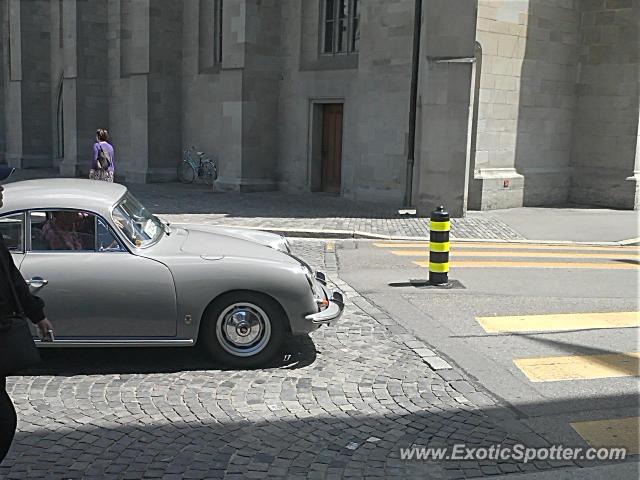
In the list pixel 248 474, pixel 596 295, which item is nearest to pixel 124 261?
pixel 248 474

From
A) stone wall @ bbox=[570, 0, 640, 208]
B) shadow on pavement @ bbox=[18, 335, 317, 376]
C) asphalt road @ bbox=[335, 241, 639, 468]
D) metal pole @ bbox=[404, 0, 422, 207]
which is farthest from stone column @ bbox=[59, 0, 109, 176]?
shadow on pavement @ bbox=[18, 335, 317, 376]

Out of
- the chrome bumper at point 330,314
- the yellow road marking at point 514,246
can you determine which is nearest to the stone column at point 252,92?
the yellow road marking at point 514,246

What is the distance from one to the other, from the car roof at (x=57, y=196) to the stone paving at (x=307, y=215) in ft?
25.4

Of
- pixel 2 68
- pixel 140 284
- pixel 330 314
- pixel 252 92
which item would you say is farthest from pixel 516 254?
pixel 2 68

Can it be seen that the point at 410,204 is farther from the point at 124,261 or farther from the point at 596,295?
the point at 124,261

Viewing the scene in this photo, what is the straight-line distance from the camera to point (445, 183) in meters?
16.3

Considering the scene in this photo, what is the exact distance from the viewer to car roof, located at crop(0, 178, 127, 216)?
579cm

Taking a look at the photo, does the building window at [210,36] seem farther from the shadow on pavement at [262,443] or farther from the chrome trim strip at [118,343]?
the shadow on pavement at [262,443]

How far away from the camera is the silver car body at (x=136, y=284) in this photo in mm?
5617

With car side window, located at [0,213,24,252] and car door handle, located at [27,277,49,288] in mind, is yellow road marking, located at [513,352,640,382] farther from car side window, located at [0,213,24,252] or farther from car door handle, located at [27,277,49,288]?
car side window, located at [0,213,24,252]

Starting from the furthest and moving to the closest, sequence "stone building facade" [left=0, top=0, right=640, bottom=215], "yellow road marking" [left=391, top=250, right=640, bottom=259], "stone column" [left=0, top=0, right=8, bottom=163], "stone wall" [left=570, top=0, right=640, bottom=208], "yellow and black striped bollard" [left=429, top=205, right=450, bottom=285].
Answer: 1. "stone column" [left=0, top=0, right=8, bottom=163]
2. "stone wall" [left=570, top=0, right=640, bottom=208]
3. "stone building facade" [left=0, top=0, right=640, bottom=215]
4. "yellow road marking" [left=391, top=250, right=640, bottom=259]
5. "yellow and black striped bollard" [left=429, top=205, right=450, bottom=285]

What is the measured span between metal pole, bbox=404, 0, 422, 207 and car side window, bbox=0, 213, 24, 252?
13279 millimetres

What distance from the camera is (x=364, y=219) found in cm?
1591

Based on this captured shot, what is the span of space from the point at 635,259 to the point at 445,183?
510 centimetres
